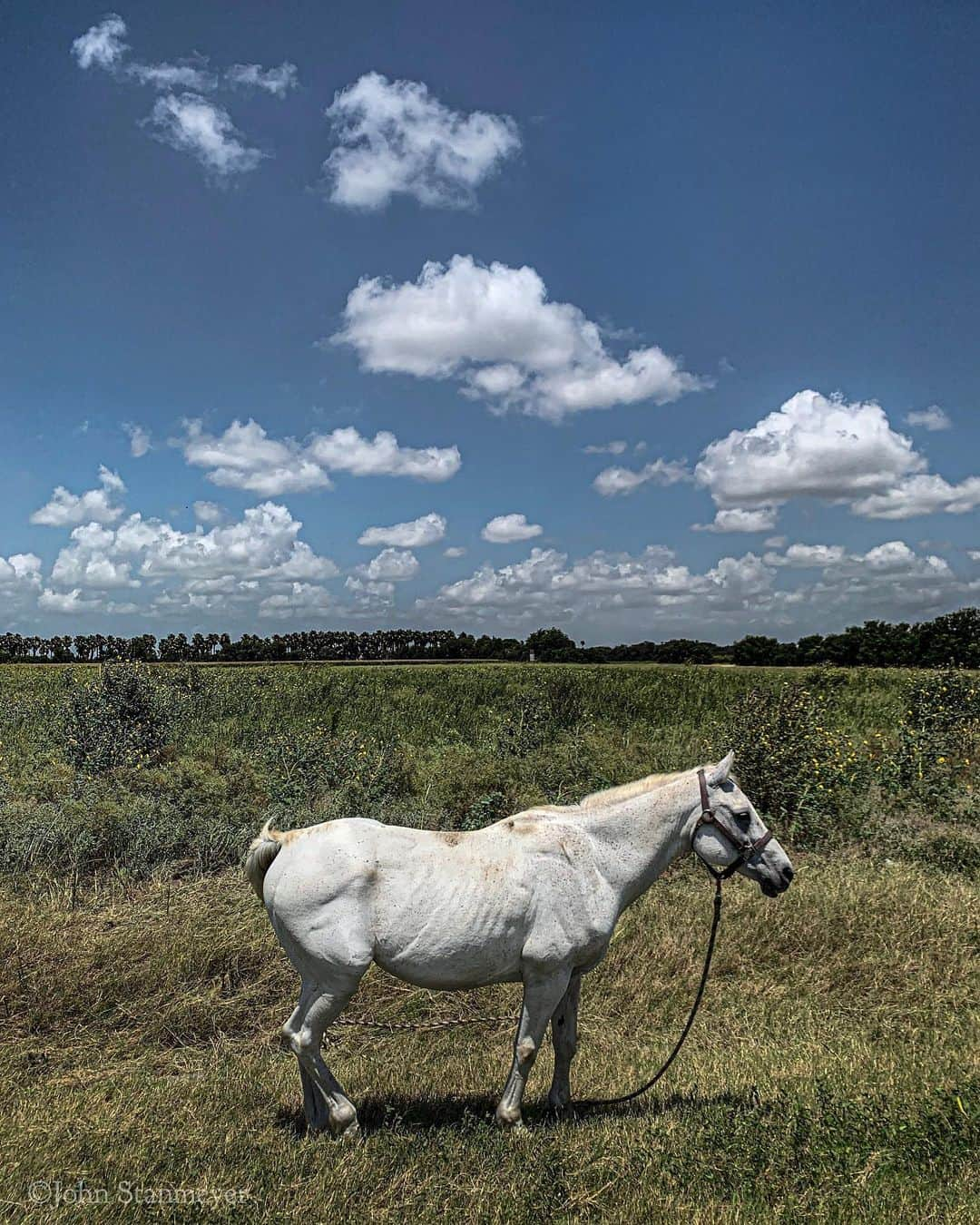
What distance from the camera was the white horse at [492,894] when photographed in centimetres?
412

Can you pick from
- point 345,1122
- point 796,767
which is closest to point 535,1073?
point 345,1122

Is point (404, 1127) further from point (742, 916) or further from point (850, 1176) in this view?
point (742, 916)

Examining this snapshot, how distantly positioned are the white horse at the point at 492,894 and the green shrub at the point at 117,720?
39.7ft

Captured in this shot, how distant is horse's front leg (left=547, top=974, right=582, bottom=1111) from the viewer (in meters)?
4.70

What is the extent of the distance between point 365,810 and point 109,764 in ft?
19.2

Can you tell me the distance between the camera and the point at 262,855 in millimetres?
4328

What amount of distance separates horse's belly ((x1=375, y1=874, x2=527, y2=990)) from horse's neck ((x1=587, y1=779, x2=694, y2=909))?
0.61m

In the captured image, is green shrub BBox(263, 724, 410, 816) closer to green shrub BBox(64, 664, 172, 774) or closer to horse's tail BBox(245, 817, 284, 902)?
green shrub BBox(64, 664, 172, 774)

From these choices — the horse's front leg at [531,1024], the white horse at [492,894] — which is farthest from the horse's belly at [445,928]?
the horse's front leg at [531,1024]

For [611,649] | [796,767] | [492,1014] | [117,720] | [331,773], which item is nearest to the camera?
[492,1014]

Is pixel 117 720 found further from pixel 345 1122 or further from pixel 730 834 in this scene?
pixel 730 834

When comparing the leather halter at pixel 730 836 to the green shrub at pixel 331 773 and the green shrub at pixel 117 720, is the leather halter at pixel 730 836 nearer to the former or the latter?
the green shrub at pixel 331 773

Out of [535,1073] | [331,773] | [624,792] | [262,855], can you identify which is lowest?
[535,1073]

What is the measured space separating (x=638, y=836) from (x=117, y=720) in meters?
15.5
